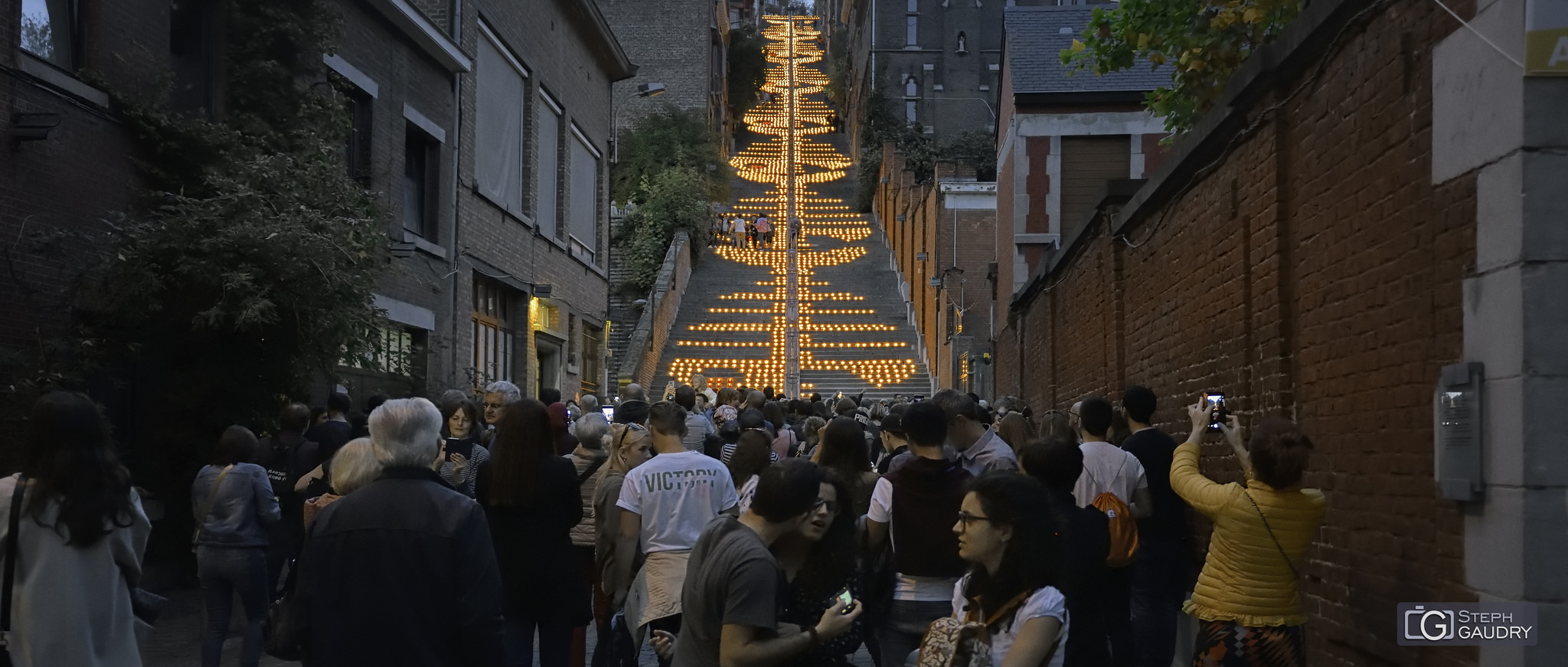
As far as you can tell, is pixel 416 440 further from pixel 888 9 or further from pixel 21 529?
pixel 888 9

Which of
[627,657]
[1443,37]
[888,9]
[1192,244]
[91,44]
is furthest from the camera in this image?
[888,9]

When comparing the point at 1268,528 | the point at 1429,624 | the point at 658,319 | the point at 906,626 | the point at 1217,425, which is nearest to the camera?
the point at 1429,624

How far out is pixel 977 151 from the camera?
5606 cm

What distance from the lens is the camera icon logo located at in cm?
548

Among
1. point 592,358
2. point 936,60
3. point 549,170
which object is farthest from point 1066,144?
point 936,60

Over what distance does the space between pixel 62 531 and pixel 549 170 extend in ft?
78.8

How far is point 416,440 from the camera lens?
4.83 meters

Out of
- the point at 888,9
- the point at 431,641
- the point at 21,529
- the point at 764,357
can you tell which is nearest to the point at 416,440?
the point at 431,641

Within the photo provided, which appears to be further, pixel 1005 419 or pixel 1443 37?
pixel 1005 419

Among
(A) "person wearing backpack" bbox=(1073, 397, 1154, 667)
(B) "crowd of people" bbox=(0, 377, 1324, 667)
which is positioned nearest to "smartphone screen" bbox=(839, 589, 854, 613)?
(B) "crowd of people" bbox=(0, 377, 1324, 667)

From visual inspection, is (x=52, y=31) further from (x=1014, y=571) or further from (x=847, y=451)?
(x=1014, y=571)

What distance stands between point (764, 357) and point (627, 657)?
95.5 feet

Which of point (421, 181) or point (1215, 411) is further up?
point (421, 181)

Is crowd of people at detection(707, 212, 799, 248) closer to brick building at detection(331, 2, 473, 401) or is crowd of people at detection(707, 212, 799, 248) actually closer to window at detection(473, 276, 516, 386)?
window at detection(473, 276, 516, 386)
